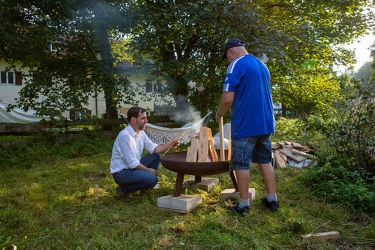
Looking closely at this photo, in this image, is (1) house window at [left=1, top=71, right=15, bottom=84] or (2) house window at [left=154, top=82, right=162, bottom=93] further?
(1) house window at [left=1, top=71, right=15, bottom=84]

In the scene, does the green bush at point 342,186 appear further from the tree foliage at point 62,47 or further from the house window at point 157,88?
the house window at point 157,88

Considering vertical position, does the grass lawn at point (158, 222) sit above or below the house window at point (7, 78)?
below

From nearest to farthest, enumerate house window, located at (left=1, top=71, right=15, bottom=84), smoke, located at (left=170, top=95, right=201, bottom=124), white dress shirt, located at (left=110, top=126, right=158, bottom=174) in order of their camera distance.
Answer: white dress shirt, located at (left=110, top=126, right=158, bottom=174)
smoke, located at (left=170, top=95, right=201, bottom=124)
house window, located at (left=1, top=71, right=15, bottom=84)

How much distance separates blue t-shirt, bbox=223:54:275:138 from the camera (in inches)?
109

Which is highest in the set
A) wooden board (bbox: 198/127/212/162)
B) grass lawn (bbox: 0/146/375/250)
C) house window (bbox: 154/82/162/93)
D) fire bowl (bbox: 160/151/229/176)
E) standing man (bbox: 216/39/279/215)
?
house window (bbox: 154/82/162/93)

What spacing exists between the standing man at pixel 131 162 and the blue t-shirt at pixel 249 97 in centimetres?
97

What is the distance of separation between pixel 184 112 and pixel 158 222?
253 inches

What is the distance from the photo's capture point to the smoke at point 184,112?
889cm

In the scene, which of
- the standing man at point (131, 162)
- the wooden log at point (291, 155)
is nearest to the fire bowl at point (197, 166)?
the standing man at point (131, 162)

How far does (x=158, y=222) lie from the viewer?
2818mm

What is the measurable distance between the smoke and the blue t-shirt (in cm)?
599

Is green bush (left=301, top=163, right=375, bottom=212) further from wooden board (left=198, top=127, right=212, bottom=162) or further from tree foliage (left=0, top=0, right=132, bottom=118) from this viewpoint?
tree foliage (left=0, top=0, right=132, bottom=118)

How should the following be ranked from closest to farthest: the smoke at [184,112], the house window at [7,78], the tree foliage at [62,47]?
the tree foliage at [62,47] < the smoke at [184,112] < the house window at [7,78]

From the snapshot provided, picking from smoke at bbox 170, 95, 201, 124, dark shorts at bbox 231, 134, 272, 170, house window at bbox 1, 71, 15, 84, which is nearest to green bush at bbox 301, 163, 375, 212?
dark shorts at bbox 231, 134, 272, 170
